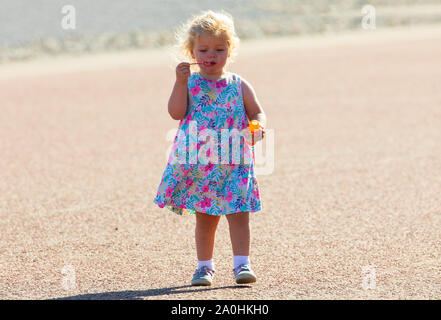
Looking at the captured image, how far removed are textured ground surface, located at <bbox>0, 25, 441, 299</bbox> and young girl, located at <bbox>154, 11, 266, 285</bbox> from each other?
1.38 ft

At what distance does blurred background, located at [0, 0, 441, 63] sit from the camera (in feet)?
85.5

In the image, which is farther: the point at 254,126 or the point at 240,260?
the point at 240,260

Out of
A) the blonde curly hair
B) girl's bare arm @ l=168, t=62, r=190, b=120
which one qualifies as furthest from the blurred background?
girl's bare arm @ l=168, t=62, r=190, b=120

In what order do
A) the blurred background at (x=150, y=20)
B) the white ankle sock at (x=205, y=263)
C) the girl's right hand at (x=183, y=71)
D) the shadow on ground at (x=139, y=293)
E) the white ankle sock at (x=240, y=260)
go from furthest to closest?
the blurred background at (x=150, y=20)
the white ankle sock at (x=205, y=263)
the white ankle sock at (x=240, y=260)
the girl's right hand at (x=183, y=71)
the shadow on ground at (x=139, y=293)

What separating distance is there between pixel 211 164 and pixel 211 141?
126 millimetres

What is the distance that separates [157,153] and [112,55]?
1417 centimetres

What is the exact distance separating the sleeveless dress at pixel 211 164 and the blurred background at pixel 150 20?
18722mm

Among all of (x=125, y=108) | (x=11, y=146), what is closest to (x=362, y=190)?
(x=11, y=146)

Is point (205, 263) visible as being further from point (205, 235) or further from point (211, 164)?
point (211, 164)

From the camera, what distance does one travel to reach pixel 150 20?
113 ft

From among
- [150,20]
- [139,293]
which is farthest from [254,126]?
[150,20]

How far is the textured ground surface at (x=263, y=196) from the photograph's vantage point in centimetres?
474

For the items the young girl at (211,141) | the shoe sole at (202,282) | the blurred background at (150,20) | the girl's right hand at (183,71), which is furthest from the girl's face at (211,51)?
the blurred background at (150,20)

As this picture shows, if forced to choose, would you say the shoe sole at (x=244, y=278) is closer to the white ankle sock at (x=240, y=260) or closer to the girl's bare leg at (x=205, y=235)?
the white ankle sock at (x=240, y=260)
